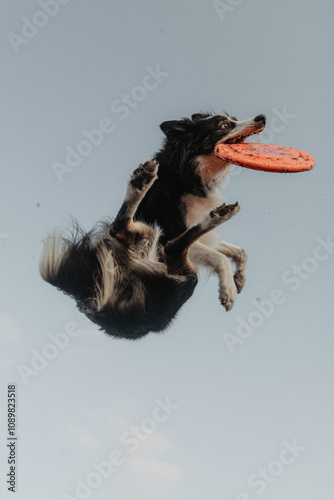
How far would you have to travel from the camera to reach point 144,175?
9.23m

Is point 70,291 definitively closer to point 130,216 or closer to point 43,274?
point 43,274

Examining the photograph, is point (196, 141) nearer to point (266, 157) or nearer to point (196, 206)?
point (196, 206)

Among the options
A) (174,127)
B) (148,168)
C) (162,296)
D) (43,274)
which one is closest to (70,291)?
(43,274)

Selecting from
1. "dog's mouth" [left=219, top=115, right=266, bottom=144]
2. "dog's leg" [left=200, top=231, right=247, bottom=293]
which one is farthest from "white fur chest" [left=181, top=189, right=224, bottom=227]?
"dog's mouth" [left=219, top=115, right=266, bottom=144]

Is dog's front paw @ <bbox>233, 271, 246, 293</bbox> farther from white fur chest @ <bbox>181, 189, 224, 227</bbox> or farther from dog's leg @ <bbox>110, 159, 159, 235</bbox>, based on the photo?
dog's leg @ <bbox>110, 159, 159, 235</bbox>

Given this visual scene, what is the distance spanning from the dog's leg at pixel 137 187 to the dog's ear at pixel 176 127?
1310 mm

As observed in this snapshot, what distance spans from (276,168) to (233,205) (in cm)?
76

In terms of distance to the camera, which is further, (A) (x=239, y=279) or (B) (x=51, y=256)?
(A) (x=239, y=279)

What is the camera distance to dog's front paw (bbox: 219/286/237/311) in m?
10.1

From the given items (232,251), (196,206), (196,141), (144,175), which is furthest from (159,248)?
(196,141)

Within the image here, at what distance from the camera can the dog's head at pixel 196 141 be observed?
10422mm

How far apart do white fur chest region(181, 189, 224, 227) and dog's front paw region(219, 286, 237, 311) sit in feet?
3.63

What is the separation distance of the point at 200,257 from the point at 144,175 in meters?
1.86

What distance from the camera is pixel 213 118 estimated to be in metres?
10.5
